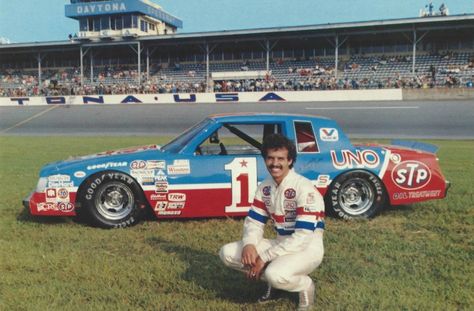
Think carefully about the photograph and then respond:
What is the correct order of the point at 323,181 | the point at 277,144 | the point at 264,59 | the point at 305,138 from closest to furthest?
the point at 277,144 < the point at 323,181 < the point at 305,138 < the point at 264,59

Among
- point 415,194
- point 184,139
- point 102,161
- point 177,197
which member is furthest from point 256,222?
point 415,194

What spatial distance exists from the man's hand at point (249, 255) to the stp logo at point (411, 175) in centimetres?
298

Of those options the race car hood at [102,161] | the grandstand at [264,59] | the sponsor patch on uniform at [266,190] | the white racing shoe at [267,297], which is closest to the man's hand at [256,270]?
the white racing shoe at [267,297]

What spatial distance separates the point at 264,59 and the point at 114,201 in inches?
1596

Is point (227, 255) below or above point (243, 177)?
below

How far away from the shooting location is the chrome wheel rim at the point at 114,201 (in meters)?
4.95

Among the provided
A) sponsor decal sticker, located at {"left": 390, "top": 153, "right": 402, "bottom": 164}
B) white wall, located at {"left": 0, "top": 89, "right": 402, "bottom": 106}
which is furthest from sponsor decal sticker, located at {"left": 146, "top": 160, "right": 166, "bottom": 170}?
white wall, located at {"left": 0, "top": 89, "right": 402, "bottom": 106}

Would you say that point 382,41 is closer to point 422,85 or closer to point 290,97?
point 422,85

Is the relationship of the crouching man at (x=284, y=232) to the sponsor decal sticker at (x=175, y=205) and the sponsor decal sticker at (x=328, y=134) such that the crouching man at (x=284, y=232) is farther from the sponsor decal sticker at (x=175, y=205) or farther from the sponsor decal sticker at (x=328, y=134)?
the sponsor decal sticker at (x=328, y=134)

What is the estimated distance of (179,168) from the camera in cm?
495

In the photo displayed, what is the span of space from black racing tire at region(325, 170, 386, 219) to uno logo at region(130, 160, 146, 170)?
7.02ft

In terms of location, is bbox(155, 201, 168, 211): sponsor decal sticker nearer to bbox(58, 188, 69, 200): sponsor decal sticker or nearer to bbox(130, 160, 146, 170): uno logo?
bbox(130, 160, 146, 170): uno logo

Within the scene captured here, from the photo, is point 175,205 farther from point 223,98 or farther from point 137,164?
point 223,98

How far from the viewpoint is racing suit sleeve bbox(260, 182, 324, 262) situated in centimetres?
288
